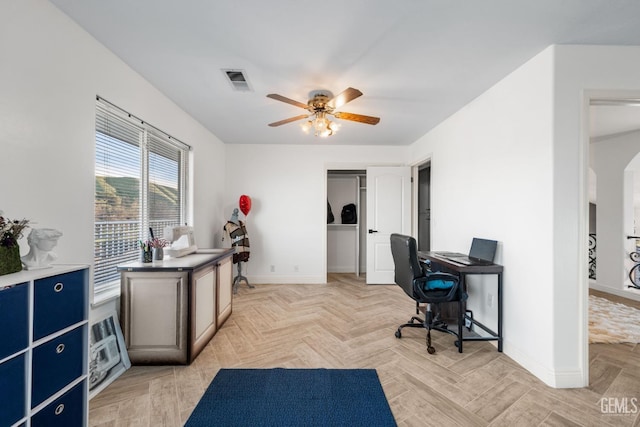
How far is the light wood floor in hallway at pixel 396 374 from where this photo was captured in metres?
1.77

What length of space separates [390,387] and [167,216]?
299 cm

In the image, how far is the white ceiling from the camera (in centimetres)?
169

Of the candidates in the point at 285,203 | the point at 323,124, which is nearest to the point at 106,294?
the point at 323,124

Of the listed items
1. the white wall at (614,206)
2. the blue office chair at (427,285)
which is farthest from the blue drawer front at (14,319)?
the white wall at (614,206)

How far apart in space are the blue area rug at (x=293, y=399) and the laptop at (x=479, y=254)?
56.9 inches

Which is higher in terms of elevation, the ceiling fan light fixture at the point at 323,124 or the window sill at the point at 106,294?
the ceiling fan light fixture at the point at 323,124

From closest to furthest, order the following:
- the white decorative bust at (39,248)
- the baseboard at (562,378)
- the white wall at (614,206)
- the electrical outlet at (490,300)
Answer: the white decorative bust at (39,248), the baseboard at (562,378), the electrical outlet at (490,300), the white wall at (614,206)

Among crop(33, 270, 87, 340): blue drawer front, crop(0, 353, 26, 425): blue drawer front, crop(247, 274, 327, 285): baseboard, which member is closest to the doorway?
crop(247, 274, 327, 285): baseboard

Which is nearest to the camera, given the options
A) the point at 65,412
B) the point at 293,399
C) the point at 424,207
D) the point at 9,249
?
the point at 9,249

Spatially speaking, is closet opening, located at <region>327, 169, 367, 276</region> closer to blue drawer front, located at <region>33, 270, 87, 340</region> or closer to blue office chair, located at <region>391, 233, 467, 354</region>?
blue office chair, located at <region>391, 233, 467, 354</region>

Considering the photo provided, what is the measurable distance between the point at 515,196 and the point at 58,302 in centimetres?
331

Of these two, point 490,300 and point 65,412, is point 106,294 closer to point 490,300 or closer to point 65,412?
point 65,412

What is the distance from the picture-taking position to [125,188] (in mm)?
2496

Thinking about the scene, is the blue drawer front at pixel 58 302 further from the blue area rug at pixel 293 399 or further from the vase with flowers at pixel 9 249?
the blue area rug at pixel 293 399
